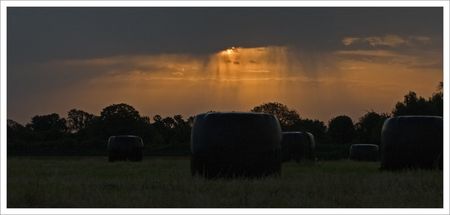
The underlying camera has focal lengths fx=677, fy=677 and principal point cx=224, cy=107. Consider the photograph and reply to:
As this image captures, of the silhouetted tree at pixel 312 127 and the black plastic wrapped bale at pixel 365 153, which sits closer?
the black plastic wrapped bale at pixel 365 153

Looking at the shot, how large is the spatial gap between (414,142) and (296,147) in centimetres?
1142

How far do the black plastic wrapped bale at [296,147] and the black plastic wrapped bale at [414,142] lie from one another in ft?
34.5

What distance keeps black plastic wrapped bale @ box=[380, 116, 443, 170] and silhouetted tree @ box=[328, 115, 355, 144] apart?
67578 mm

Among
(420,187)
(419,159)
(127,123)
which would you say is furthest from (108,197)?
(127,123)

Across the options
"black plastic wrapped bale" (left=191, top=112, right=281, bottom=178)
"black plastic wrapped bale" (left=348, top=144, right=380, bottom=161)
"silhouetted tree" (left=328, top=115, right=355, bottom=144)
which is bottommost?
"black plastic wrapped bale" (left=348, top=144, right=380, bottom=161)

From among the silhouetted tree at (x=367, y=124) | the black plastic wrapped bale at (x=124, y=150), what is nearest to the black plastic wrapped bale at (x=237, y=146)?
the black plastic wrapped bale at (x=124, y=150)

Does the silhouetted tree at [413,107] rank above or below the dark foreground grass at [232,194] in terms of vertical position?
above

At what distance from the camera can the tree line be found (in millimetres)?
66812

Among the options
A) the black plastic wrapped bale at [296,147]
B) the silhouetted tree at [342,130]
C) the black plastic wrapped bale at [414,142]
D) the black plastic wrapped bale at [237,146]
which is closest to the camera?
the black plastic wrapped bale at [237,146]

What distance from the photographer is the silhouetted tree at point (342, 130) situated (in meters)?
84.9

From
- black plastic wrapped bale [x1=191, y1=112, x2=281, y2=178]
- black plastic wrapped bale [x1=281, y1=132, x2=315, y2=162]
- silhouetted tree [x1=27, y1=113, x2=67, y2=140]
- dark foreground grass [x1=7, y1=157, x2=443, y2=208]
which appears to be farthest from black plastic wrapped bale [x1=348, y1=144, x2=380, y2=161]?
silhouetted tree [x1=27, y1=113, x2=67, y2=140]

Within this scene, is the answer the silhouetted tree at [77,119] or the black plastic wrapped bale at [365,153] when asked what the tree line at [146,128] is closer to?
the silhouetted tree at [77,119]

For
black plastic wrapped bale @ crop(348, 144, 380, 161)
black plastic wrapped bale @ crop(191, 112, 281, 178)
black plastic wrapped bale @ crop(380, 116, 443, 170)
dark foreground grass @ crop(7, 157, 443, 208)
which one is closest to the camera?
dark foreground grass @ crop(7, 157, 443, 208)

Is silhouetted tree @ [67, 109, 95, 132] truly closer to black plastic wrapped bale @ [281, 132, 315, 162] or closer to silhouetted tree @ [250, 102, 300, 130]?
silhouetted tree @ [250, 102, 300, 130]
